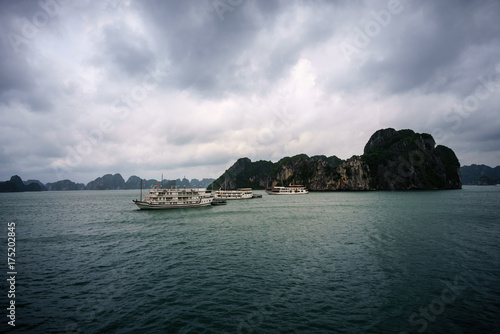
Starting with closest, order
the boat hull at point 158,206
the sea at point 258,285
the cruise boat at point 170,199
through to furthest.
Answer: the sea at point 258,285
the boat hull at point 158,206
the cruise boat at point 170,199

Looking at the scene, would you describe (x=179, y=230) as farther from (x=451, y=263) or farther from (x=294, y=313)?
(x=451, y=263)

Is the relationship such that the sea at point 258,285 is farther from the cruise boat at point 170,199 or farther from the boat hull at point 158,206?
the cruise boat at point 170,199

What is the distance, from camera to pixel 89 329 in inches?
490

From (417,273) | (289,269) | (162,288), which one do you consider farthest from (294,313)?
(417,273)

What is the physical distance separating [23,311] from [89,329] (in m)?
6.46

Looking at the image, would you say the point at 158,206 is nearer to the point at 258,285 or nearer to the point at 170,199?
the point at 170,199

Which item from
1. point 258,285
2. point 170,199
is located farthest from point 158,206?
point 258,285

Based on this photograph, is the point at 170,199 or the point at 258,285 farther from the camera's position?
the point at 170,199

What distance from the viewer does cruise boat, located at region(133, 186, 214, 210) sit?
75.2 m

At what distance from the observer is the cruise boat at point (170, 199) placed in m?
75.2

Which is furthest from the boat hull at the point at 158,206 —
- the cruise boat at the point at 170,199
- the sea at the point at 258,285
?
the sea at the point at 258,285

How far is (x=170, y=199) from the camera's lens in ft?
254

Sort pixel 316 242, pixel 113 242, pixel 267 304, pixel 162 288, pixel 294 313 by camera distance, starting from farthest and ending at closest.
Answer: pixel 113 242
pixel 316 242
pixel 162 288
pixel 267 304
pixel 294 313

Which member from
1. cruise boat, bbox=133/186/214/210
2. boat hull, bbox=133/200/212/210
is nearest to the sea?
boat hull, bbox=133/200/212/210
